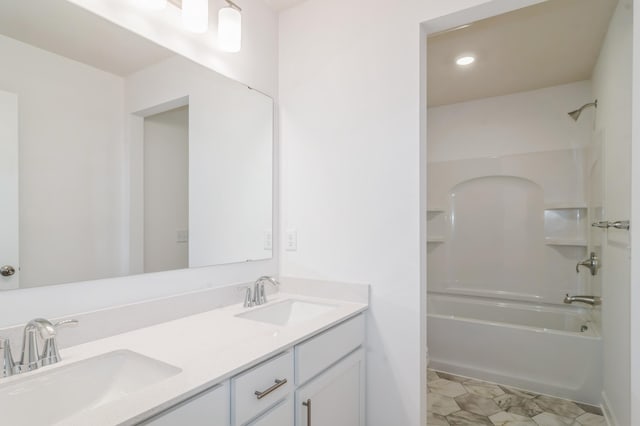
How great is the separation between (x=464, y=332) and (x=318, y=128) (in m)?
2.05

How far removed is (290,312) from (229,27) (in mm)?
1421

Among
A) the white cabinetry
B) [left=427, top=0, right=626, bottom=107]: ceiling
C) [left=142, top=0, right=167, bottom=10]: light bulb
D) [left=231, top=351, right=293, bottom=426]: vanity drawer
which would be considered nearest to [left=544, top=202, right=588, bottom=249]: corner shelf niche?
[left=427, top=0, right=626, bottom=107]: ceiling

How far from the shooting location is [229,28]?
1.53 metres

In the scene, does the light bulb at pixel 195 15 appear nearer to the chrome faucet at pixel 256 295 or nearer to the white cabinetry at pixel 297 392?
the chrome faucet at pixel 256 295

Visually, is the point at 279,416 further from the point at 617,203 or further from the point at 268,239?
the point at 617,203

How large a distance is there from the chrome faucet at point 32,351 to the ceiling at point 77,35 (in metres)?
0.88

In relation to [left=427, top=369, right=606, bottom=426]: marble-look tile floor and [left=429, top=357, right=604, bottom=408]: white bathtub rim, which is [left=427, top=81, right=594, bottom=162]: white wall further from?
[left=427, top=369, right=606, bottom=426]: marble-look tile floor

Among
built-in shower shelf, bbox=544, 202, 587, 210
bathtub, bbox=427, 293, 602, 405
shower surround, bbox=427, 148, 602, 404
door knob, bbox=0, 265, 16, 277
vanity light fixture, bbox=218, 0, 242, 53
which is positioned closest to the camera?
door knob, bbox=0, 265, 16, 277

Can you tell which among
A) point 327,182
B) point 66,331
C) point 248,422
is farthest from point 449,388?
point 66,331

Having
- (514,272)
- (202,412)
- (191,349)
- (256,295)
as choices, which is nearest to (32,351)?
(191,349)

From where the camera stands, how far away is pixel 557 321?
2.90 metres

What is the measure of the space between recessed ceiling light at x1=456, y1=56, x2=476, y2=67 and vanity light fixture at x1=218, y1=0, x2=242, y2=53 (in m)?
1.67

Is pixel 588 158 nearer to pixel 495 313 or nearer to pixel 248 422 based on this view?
pixel 495 313

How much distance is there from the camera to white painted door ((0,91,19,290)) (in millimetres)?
985
